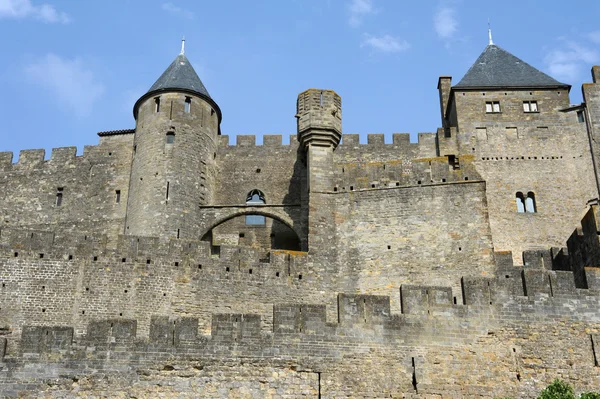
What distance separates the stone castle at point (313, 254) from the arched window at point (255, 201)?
0.30ft

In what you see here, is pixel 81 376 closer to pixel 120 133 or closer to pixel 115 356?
pixel 115 356

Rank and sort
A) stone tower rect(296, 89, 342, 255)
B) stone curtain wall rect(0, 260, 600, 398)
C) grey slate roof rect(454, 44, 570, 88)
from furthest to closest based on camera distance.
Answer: grey slate roof rect(454, 44, 570, 88) < stone tower rect(296, 89, 342, 255) < stone curtain wall rect(0, 260, 600, 398)

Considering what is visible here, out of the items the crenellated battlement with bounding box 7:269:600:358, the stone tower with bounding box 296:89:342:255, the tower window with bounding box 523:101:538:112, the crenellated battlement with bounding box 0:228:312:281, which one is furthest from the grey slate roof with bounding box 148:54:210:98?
the crenellated battlement with bounding box 7:269:600:358

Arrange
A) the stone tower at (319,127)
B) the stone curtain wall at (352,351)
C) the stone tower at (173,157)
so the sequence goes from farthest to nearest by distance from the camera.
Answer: the stone tower at (173,157)
the stone tower at (319,127)
the stone curtain wall at (352,351)

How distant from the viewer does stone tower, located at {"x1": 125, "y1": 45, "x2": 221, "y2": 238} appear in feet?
97.8

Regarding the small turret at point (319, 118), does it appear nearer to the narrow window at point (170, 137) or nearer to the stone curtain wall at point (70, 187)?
the narrow window at point (170, 137)

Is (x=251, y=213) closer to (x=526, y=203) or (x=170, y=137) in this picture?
(x=170, y=137)

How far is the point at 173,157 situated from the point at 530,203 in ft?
42.9

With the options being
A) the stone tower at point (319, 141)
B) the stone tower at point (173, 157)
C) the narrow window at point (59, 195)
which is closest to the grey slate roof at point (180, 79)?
the stone tower at point (173, 157)

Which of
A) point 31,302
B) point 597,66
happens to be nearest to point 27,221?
point 31,302

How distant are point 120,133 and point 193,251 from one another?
11.3 metres

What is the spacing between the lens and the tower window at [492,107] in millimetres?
33125

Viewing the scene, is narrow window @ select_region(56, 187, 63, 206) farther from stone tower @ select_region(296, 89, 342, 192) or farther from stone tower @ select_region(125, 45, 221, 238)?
stone tower @ select_region(296, 89, 342, 192)

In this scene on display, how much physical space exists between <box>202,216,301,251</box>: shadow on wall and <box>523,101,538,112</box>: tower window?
1028 centimetres
